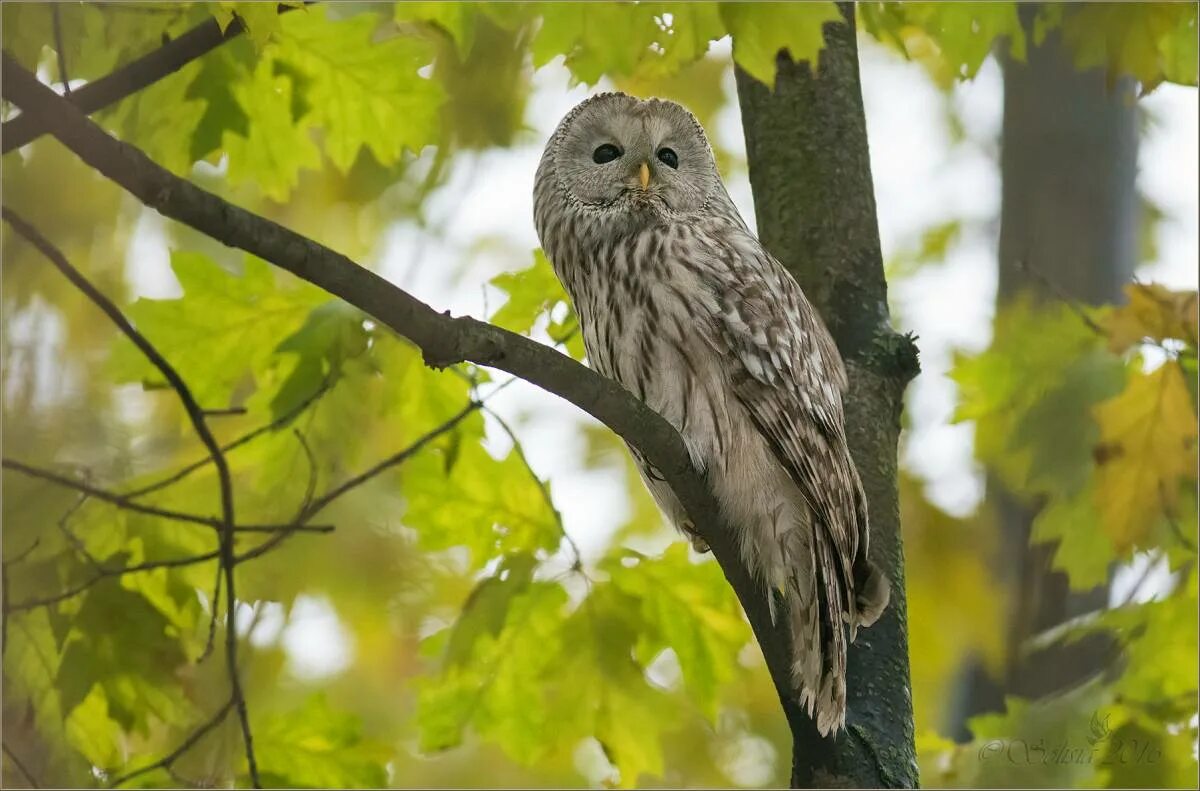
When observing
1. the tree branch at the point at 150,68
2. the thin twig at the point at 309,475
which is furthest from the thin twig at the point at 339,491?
the tree branch at the point at 150,68

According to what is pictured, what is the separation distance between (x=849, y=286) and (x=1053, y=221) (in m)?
2.02

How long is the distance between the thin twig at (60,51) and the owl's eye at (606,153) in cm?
104

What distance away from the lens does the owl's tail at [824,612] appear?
7.06ft

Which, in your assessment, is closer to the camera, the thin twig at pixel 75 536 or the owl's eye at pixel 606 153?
the thin twig at pixel 75 536

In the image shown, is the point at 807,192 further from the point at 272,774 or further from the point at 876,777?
the point at 272,774

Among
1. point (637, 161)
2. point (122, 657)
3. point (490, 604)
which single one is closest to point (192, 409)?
point (122, 657)

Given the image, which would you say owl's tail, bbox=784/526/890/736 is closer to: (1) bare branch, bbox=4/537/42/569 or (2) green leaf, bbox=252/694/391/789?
(2) green leaf, bbox=252/694/391/789

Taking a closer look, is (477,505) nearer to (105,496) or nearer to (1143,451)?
(105,496)

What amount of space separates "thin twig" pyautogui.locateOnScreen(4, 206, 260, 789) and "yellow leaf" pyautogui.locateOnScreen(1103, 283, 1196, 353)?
1.94 m

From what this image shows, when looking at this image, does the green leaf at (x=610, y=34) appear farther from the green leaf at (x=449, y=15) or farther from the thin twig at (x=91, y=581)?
the thin twig at (x=91, y=581)

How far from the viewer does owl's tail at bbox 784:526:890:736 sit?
2.15 meters

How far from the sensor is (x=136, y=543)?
248 centimetres

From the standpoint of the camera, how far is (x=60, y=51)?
2.00 m

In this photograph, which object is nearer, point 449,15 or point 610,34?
point 610,34
